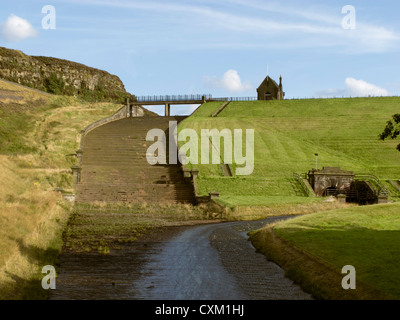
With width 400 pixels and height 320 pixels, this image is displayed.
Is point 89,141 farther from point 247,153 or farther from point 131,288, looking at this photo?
point 131,288

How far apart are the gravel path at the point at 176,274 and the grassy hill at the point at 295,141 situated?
19685 millimetres

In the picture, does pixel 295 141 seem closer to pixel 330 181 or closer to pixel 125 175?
pixel 330 181

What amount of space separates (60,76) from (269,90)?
55.1 m

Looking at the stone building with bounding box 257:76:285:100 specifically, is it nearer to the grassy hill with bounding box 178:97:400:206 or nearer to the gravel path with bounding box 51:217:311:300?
the grassy hill with bounding box 178:97:400:206

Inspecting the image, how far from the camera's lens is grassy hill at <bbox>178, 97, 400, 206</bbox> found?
195 feet

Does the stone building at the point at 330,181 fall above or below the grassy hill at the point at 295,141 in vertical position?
below

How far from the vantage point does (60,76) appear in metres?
151

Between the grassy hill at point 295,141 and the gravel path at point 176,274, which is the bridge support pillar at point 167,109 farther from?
the gravel path at point 176,274

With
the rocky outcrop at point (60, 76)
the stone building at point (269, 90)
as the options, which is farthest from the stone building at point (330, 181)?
the rocky outcrop at point (60, 76)

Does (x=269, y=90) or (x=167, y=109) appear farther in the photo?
(x=269, y=90)

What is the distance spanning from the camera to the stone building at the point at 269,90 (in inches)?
5468

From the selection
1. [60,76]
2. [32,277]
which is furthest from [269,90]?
[32,277]

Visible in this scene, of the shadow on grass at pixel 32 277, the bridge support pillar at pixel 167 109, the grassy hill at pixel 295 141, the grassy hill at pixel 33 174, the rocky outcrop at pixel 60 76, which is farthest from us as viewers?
the rocky outcrop at pixel 60 76

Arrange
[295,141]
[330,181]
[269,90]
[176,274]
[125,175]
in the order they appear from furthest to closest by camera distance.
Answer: [269,90] < [295,141] < [330,181] < [125,175] < [176,274]
